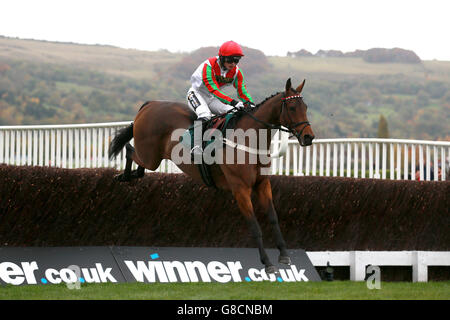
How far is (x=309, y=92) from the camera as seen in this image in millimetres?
85438

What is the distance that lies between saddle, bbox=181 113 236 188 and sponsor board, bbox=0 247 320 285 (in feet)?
2.62

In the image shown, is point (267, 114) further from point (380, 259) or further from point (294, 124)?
point (380, 259)

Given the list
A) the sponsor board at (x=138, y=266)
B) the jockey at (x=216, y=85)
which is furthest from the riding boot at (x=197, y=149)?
the sponsor board at (x=138, y=266)

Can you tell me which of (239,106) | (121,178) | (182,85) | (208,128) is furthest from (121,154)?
(182,85)

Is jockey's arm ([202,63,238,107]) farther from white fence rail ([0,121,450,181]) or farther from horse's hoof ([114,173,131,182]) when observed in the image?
white fence rail ([0,121,450,181])

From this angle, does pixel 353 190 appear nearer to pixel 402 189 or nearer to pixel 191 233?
pixel 402 189

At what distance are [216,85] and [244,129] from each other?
0.54 meters

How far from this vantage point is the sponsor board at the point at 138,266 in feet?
22.3

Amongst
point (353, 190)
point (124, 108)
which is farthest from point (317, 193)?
point (124, 108)

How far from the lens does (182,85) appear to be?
87.6m

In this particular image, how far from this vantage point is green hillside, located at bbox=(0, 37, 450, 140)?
79312 mm

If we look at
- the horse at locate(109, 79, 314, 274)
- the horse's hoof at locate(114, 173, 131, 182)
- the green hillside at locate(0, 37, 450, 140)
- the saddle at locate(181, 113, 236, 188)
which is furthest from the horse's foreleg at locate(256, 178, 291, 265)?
the green hillside at locate(0, 37, 450, 140)

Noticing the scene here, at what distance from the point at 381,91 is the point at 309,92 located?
12209 mm
